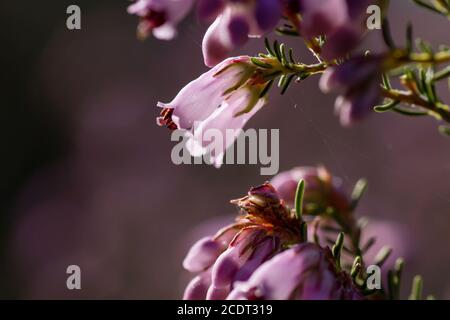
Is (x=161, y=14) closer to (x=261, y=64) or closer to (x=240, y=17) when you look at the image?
(x=240, y=17)


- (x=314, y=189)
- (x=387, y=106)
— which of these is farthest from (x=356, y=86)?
(x=314, y=189)

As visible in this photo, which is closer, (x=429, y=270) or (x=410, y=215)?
(x=429, y=270)

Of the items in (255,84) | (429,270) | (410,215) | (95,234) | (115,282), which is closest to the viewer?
(255,84)

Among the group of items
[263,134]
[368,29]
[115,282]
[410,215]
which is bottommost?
[115,282]

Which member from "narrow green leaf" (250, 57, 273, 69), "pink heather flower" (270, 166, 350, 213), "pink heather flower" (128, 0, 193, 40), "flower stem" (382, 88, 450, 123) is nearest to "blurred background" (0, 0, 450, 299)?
"pink heather flower" (270, 166, 350, 213)

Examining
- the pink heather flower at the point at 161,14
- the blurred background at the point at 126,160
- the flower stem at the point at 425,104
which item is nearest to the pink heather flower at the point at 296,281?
the flower stem at the point at 425,104

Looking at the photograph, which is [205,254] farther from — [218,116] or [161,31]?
[161,31]

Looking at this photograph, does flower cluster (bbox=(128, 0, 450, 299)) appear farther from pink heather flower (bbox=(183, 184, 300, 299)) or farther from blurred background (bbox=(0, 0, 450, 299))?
blurred background (bbox=(0, 0, 450, 299))

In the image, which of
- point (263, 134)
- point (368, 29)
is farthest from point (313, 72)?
point (263, 134)

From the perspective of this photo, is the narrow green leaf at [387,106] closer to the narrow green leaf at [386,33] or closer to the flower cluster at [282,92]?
the flower cluster at [282,92]
